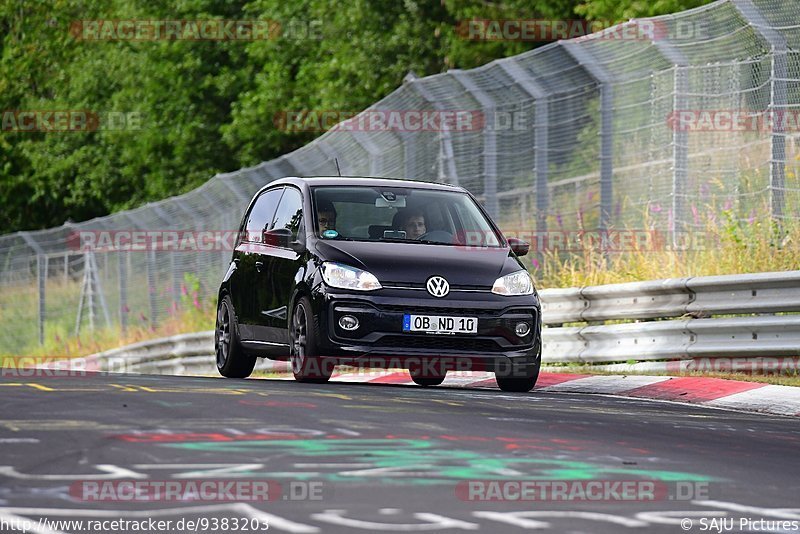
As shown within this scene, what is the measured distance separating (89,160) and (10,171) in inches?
152

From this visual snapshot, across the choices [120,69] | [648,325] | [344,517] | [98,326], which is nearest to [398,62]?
[98,326]

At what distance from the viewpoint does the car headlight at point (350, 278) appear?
1302cm

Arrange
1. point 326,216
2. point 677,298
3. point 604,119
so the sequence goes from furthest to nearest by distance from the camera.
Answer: point 604,119, point 677,298, point 326,216

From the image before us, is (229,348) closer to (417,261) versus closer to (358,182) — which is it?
(358,182)

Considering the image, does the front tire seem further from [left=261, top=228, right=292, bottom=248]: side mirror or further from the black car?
[left=261, top=228, right=292, bottom=248]: side mirror

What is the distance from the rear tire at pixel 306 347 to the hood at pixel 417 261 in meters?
0.46

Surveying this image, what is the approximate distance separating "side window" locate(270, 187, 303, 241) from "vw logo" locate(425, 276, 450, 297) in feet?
4.76

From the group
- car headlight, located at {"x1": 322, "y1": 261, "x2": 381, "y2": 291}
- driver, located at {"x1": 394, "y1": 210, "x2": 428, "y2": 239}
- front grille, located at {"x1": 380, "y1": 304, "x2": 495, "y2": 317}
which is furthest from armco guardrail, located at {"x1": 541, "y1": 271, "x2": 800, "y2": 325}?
car headlight, located at {"x1": 322, "y1": 261, "x2": 381, "y2": 291}

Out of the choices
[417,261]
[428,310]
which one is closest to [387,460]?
[428,310]

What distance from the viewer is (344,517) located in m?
6.63

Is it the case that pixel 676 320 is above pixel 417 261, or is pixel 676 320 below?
below

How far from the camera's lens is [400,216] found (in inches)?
562

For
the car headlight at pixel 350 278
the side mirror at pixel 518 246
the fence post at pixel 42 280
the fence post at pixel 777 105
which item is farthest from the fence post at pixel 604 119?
the fence post at pixel 42 280

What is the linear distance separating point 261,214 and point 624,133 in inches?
169
